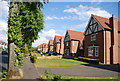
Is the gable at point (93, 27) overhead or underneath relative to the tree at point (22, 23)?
overhead

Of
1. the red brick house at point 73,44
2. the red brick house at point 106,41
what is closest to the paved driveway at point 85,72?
the red brick house at point 106,41

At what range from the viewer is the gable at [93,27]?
74.2 ft

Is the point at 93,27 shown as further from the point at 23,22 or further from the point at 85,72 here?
the point at 23,22

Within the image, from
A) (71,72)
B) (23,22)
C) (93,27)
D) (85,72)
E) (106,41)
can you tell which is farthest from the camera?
(93,27)

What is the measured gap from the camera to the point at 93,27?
24.4 m

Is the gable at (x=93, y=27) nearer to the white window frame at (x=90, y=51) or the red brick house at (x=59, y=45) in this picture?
the white window frame at (x=90, y=51)

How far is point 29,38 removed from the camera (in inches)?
400

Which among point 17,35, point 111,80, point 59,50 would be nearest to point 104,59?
point 111,80

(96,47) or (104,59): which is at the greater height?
(96,47)

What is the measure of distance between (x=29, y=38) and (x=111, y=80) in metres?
8.07

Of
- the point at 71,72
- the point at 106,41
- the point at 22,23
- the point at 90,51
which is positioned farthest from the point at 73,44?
the point at 22,23

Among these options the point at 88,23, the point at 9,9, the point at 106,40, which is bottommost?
the point at 106,40

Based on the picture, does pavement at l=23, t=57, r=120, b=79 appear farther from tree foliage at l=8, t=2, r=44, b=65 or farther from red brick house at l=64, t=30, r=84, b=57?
red brick house at l=64, t=30, r=84, b=57

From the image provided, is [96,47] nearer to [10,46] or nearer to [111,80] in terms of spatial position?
[111,80]
